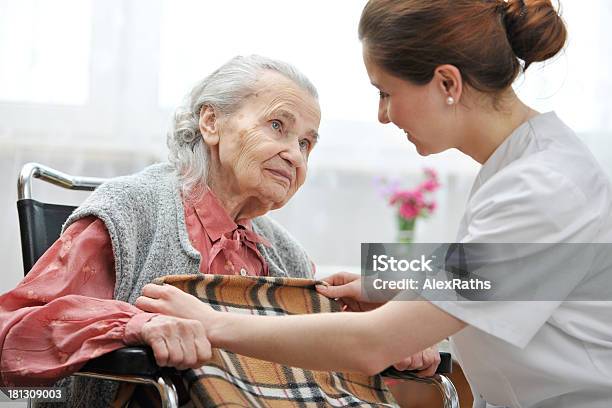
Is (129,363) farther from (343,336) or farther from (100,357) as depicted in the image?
(343,336)

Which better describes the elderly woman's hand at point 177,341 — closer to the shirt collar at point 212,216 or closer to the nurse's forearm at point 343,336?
the nurse's forearm at point 343,336

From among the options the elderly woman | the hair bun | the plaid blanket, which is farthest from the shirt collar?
the hair bun

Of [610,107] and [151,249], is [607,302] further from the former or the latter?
[610,107]

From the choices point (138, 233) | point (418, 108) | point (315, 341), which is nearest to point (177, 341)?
point (315, 341)

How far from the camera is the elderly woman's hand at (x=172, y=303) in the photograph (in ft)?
4.27

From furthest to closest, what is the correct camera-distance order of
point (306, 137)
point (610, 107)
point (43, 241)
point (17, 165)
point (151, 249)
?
point (610, 107)
point (17, 165)
point (306, 137)
point (43, 241)
point (151, 249)

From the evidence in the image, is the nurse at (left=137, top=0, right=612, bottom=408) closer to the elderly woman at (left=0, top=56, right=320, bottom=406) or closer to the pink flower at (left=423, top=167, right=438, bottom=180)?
the elderly woman at (left=0, top=56, right=320, bottom=406)

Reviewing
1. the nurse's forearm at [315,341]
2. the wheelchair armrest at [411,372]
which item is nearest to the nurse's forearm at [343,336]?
the nurse's forearm at [315,341]

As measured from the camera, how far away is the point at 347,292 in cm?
161

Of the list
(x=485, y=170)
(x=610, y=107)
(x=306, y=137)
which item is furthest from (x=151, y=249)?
(x=610, y=107)

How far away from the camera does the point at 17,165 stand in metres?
2.70

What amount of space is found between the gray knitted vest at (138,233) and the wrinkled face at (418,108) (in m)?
0.51

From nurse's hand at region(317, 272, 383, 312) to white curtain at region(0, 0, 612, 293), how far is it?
49.8 inches

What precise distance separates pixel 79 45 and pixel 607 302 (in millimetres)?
2065
